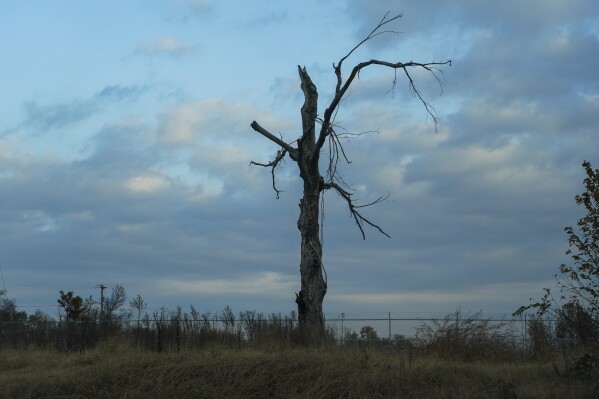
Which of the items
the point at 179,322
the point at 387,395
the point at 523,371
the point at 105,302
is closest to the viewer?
the point at 387,395

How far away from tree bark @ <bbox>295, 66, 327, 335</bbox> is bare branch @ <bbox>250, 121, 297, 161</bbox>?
0.30 metres

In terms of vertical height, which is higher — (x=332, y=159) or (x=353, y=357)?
(x=332, y=159)

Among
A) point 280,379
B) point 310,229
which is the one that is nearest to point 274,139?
point 310,229

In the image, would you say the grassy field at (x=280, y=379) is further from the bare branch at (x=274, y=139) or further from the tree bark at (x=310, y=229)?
the bare branch at (x=274, y=139)

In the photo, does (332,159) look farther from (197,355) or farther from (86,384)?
(86,384)

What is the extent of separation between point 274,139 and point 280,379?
30.6ft

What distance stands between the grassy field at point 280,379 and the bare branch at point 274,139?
Result: 23.9 ft

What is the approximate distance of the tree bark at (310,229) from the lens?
2108cm

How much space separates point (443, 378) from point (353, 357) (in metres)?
1.94

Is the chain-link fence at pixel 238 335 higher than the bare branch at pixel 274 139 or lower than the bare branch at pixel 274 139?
lower

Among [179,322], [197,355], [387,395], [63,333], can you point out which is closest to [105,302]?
[63,333]

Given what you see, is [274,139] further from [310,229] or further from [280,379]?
[280,379]

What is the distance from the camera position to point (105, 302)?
51.7m

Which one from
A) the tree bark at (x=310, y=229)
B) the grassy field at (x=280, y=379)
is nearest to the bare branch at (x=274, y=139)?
the tree bark at (x=310, y=229)
